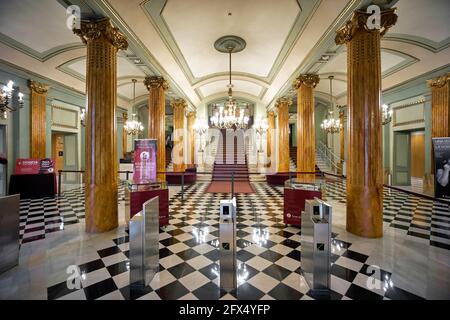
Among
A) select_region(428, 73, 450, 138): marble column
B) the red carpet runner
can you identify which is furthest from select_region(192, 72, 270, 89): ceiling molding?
select_region(428, 73, 450, 138): marble column

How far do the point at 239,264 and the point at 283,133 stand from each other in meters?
9.03

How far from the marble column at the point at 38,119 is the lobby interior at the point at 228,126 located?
39mm

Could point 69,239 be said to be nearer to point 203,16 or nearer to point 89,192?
point 89,192

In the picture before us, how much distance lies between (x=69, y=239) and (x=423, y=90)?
38.8 feet

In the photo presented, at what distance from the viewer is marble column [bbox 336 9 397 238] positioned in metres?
3.83

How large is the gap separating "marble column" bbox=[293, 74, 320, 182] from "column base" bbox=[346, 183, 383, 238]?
325cm

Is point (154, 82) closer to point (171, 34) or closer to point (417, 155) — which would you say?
point (171, 34)

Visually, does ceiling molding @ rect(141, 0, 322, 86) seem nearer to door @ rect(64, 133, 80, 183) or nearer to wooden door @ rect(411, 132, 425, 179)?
door @ rect(64, 133, 80, 183)

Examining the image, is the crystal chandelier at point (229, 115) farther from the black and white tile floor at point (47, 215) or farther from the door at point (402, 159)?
the door at point (402, 159)

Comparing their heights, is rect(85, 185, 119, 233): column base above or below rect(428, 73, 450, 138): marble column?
below

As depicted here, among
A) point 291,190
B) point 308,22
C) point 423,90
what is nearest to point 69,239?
point 291,190

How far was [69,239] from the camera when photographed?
3662 mm

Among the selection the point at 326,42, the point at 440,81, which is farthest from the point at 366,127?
the point at 440,81

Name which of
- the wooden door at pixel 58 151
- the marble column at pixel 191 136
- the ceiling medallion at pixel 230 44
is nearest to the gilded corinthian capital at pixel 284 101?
the ceiling medallion at pixel 230 44
